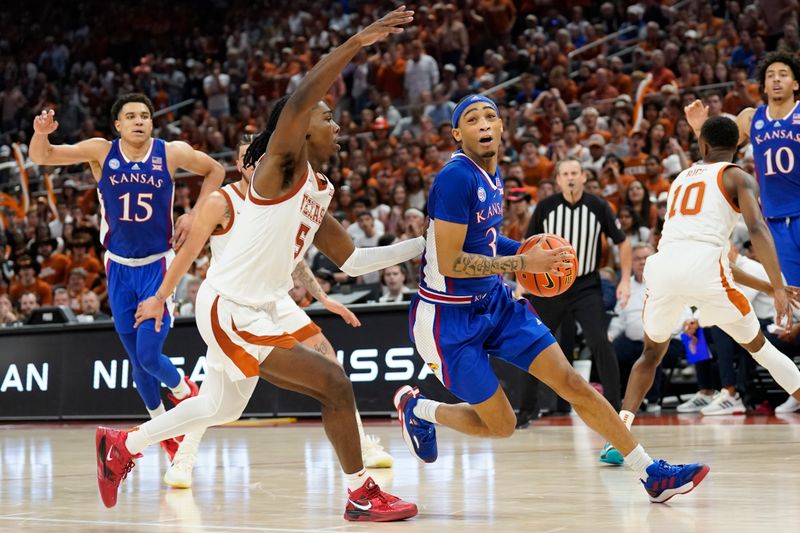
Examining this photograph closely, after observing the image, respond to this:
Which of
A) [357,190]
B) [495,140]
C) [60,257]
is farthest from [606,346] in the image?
[60,257]

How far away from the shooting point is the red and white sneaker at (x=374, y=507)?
4535 mm

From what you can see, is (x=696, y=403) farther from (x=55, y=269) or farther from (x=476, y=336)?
(x=55, y=269)

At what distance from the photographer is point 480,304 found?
5.30m

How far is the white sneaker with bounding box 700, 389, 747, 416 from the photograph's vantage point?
10016 millimetres

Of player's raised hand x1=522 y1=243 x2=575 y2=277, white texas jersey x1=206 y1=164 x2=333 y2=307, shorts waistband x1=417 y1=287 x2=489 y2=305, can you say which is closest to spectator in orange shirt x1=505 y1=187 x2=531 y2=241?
shorts waistband x1=417 y1=287 x2=489 y2=305

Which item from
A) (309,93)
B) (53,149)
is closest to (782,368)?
(309,93)

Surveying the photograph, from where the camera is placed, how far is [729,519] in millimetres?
4262

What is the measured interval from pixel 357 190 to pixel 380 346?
464 centimetres

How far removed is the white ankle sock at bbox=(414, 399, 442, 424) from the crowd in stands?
16.1 ft

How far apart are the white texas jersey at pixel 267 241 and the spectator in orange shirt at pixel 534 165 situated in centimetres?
861

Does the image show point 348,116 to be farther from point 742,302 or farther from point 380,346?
point 742,302

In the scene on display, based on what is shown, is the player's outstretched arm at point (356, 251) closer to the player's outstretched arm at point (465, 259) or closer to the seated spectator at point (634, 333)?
the player's outstretched arm at point (465, 259)

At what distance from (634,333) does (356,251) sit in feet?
19.2

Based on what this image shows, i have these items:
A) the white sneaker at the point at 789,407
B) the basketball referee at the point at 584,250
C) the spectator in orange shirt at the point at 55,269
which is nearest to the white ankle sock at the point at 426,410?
the basketball referee at the point at 584,250
